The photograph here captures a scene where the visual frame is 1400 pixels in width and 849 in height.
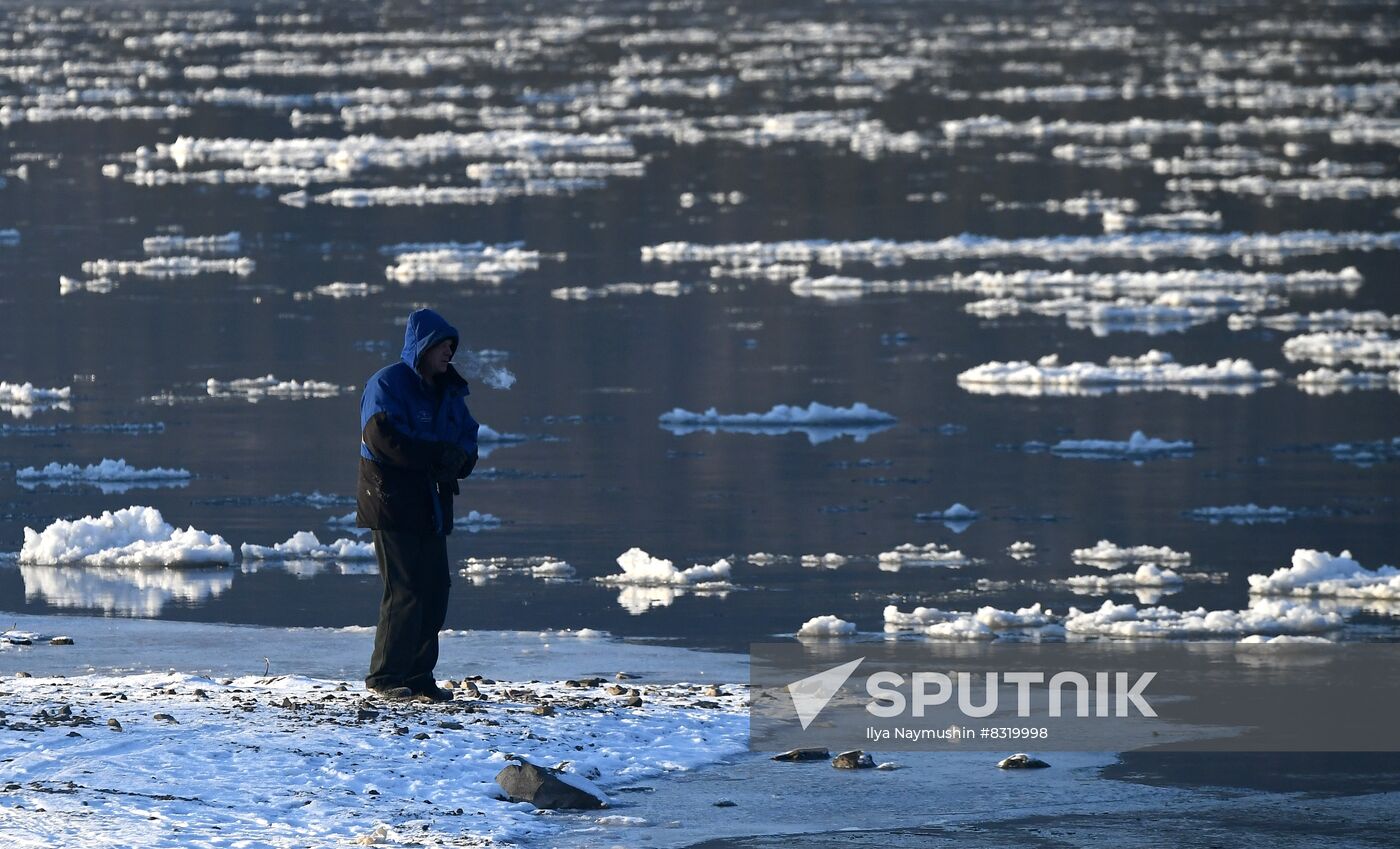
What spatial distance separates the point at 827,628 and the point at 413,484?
298 cm

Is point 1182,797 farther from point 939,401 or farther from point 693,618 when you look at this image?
point 939,401

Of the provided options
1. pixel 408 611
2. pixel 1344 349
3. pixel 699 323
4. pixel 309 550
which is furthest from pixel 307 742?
pixel 699 323

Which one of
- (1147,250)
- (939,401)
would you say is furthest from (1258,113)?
(939,401)

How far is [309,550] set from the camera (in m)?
14.2

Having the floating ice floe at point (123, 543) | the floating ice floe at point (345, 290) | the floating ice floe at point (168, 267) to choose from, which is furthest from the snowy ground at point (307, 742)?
the floating ice floe at point (168, 267)

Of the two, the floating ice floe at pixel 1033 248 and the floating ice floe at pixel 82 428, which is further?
the floating ice floe at pixel 1033 248

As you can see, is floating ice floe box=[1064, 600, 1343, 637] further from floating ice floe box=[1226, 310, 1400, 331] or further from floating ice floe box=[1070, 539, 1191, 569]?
floating ice floe box=[1226, 310, 1400, 331]

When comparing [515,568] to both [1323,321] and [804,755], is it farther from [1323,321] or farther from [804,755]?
[1323,321]

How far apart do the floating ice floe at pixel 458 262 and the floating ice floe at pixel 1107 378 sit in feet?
27.3

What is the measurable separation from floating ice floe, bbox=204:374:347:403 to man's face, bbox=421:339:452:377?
36.8 feet

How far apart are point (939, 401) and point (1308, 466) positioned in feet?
11.6

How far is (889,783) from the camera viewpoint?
8539 mm

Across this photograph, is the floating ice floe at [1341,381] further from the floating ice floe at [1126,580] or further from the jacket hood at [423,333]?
the jacket hood at [423,333]

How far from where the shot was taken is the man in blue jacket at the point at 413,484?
937cm
